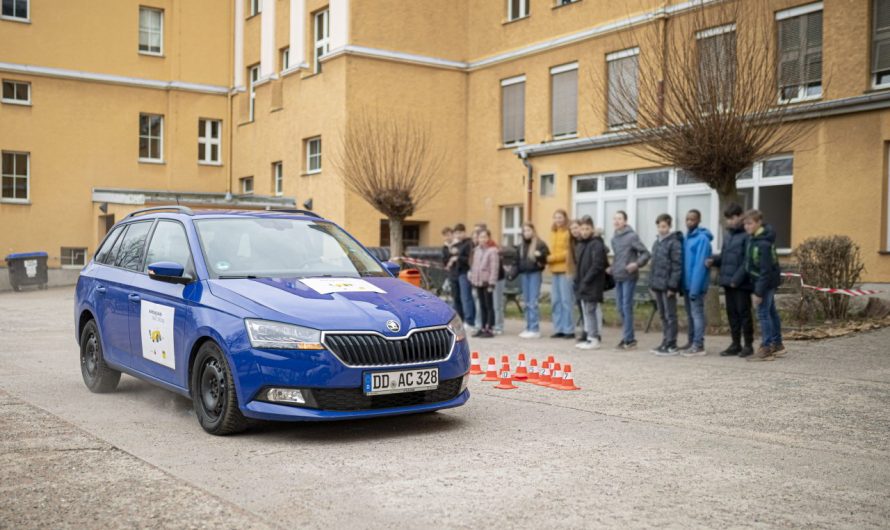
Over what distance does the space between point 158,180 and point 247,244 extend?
101 feet

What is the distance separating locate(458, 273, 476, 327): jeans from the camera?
659 inches

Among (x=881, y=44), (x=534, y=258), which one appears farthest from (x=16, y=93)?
(x=881, y=44)

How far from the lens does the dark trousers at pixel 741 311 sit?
12.1 metres

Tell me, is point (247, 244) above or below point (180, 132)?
below

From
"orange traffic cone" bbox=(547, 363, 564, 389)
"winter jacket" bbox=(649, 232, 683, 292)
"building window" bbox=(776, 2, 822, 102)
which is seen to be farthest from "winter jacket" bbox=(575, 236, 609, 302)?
"building window" bbox=(776, 2, 822, 102)

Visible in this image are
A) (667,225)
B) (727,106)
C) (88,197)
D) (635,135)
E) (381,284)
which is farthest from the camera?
(88,197)

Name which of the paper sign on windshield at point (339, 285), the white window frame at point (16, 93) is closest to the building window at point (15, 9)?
the white window frame at point (16, 93)

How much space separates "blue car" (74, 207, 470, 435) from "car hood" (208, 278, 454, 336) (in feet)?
0.03

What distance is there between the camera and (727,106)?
47.9 feet

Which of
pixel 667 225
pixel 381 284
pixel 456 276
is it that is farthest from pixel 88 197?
pixel 381 284

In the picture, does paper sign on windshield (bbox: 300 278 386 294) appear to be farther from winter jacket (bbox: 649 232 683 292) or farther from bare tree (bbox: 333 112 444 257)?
bare tree (bbox: 333 112 444 257)

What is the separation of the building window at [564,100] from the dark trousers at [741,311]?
1458 centimetres

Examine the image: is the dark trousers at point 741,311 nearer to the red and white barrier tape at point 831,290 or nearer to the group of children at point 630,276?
the group of children at point 630,276

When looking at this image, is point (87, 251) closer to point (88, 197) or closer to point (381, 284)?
point (88, 197)
